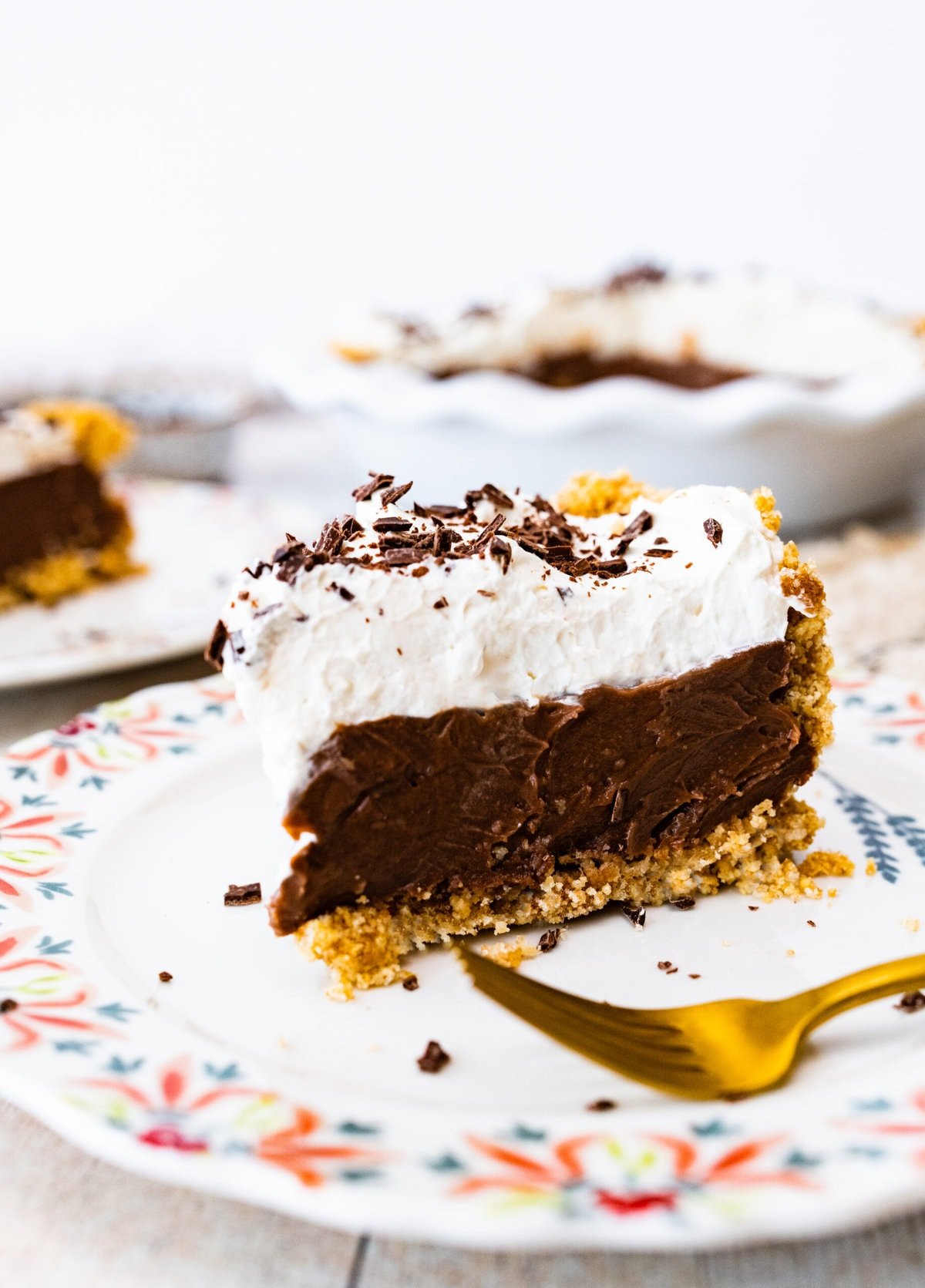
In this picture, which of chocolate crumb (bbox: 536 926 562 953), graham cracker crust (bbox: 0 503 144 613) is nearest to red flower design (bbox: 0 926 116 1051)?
chocolate crumb (bbox: 536 926 562 953)

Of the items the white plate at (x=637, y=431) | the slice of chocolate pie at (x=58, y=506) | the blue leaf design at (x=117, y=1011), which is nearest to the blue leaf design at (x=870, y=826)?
the blue leaf design at (x=117, y=1011)

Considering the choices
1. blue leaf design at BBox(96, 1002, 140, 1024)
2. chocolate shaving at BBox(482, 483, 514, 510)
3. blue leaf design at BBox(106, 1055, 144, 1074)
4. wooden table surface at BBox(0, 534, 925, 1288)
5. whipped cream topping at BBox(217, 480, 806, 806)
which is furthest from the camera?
chocolate shaving at BBox(482, 483, 514, 510)

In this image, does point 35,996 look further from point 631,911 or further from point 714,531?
point 714,531

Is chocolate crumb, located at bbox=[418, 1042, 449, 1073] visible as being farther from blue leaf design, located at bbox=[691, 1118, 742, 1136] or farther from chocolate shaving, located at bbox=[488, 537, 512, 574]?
chocolate shaving, located at bbox=[488, 537, 512, 574]

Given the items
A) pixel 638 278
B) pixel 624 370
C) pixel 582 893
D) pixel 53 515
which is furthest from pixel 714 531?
pixel 638 278

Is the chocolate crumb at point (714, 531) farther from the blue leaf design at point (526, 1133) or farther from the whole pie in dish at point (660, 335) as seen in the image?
the whole pie in dish at point (660, 335)
